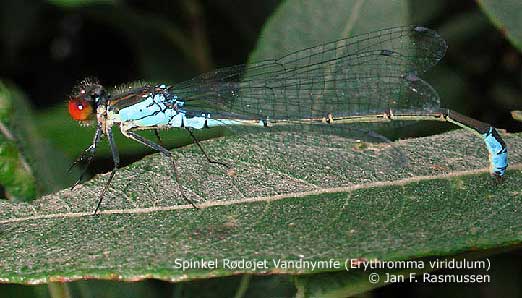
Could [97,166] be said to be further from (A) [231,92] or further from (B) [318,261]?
(B) [318,261]

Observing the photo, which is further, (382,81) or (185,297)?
(382,81)

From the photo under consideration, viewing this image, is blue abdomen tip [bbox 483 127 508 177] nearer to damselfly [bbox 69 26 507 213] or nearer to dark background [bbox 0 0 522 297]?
damselfly [bbox 69 26 507 213]

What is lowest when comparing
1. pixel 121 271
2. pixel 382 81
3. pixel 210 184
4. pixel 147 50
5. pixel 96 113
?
pixel 121 271

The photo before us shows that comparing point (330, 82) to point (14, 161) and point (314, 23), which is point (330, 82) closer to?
point (314, 23)

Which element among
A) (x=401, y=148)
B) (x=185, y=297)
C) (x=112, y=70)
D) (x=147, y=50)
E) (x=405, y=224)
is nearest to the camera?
(x=405, y=224)

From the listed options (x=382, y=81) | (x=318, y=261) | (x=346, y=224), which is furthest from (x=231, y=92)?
(x=318, y=261)

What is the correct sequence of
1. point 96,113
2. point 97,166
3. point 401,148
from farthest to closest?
point 97,166 → point 96,113 → point 401,148

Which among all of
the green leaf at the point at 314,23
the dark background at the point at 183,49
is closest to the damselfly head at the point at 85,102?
the dark background at the point at 183,49

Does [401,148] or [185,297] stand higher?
[401,148]
